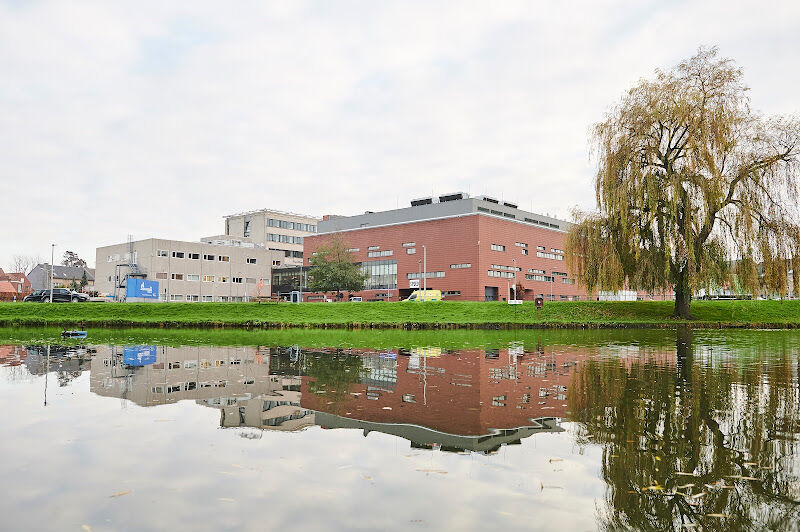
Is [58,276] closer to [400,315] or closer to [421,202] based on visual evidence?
[421,202]

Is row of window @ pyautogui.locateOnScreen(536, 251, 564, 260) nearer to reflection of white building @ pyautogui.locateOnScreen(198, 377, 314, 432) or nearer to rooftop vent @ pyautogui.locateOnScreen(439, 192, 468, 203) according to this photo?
rooftop vent @ pyautogui.locateOnScreen(439, 192, 468, 203)

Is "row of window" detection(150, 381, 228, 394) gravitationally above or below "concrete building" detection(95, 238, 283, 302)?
below

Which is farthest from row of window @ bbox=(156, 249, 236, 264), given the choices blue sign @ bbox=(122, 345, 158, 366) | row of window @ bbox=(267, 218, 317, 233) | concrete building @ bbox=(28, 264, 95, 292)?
blue sign @ bbox=(122, 345, 158, 366)

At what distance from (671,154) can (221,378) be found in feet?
120

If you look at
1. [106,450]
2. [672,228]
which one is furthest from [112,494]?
[672,228]

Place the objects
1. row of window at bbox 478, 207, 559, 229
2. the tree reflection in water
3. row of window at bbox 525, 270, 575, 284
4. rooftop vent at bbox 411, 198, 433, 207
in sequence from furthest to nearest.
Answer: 1. rooftop vent at bbox 411, 198, 433, 207
2. row of window at bbox 525, 270, 575, 284
3. row of window at bbox 478, 207, 559, 229
4. the tree reflection in water

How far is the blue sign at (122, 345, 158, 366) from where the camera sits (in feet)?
49.5

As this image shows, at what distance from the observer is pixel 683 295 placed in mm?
39781

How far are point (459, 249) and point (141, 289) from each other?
45932 mm

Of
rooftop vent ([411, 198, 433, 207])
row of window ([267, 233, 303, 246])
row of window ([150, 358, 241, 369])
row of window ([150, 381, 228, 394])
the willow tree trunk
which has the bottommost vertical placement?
row of window ([150, 358, 241, 369])

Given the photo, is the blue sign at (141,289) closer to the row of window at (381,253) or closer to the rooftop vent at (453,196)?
the row of window at (381,253)

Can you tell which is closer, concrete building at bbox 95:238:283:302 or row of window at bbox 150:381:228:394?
row of window at bbox 150:381:228:394

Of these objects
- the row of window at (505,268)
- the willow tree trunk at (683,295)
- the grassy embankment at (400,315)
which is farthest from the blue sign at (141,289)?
the willow tree trunk at (683,295)

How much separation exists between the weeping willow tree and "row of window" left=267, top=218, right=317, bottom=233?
9726cm
